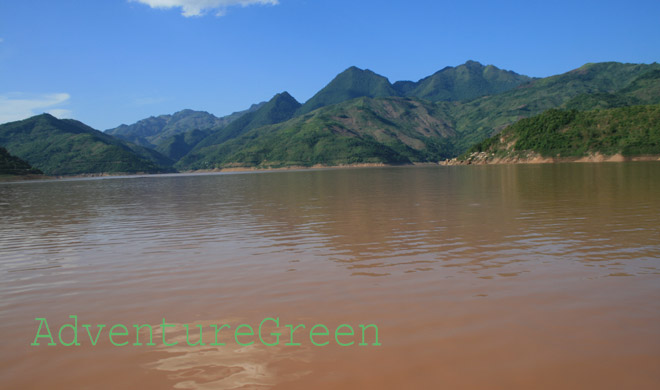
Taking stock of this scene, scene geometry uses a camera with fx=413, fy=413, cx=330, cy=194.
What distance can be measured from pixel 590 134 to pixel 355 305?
624 feet

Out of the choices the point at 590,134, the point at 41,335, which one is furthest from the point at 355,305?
the point at 590,134

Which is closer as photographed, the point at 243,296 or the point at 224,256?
the point at 243,296

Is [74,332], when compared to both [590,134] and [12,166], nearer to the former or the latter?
[590,134]

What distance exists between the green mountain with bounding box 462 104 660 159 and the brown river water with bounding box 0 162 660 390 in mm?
159899

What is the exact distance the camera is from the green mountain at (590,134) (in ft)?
479

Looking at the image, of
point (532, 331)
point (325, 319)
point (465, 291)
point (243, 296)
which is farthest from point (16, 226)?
point (532, 331)

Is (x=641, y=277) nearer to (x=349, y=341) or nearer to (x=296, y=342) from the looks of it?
(x=349, y=341)

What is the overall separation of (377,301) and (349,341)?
1.88 meters

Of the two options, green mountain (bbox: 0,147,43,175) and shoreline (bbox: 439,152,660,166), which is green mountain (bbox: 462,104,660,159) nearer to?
shoreline (bbox: 439,152,660,166)

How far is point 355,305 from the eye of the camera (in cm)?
828

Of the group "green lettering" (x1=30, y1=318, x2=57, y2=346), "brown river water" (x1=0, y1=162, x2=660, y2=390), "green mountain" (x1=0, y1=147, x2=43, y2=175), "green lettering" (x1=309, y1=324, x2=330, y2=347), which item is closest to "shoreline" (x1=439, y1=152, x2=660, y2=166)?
"brown river water" (x1=0, y1=162, x2=660, y2=390)

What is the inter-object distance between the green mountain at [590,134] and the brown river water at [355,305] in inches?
6295

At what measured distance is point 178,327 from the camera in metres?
7.54

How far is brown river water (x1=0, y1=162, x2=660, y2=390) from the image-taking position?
5688 mm
